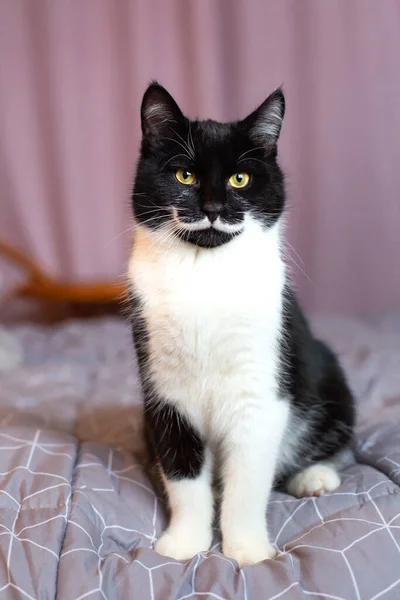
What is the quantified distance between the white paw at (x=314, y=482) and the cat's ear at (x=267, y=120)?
2.07ft

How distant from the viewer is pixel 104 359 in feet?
6.78

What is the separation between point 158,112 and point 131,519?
0.72 m

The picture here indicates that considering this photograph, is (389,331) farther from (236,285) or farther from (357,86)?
(236,285)

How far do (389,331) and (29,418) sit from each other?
4.21 ft

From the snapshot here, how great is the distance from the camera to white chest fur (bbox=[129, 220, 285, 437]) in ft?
3.28

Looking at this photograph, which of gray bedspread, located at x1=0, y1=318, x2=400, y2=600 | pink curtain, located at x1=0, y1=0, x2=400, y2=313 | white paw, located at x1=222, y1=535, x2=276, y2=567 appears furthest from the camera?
pink curtain, located at x1=0, y1=0, x2=400, y2=313

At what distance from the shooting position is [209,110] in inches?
91.7

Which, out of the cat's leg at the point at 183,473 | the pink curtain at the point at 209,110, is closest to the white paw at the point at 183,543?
the cat's leg at the point at 183,473

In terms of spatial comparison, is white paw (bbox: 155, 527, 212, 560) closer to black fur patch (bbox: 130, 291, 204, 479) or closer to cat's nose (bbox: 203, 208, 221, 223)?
black fur patch (bbox: 130, 291, 204, 479)

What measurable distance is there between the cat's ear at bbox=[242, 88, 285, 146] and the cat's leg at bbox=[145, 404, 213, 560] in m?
0.51

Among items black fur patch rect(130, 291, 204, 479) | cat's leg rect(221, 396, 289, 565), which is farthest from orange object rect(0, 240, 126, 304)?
cat's leg rect(221, 396, 289, 565)

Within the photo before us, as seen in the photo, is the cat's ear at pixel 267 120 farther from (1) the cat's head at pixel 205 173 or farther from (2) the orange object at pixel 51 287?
(2) the orange object at pixel 51 287

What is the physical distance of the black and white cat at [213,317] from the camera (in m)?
1.00

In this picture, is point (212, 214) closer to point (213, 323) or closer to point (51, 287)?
point (213, 323)
